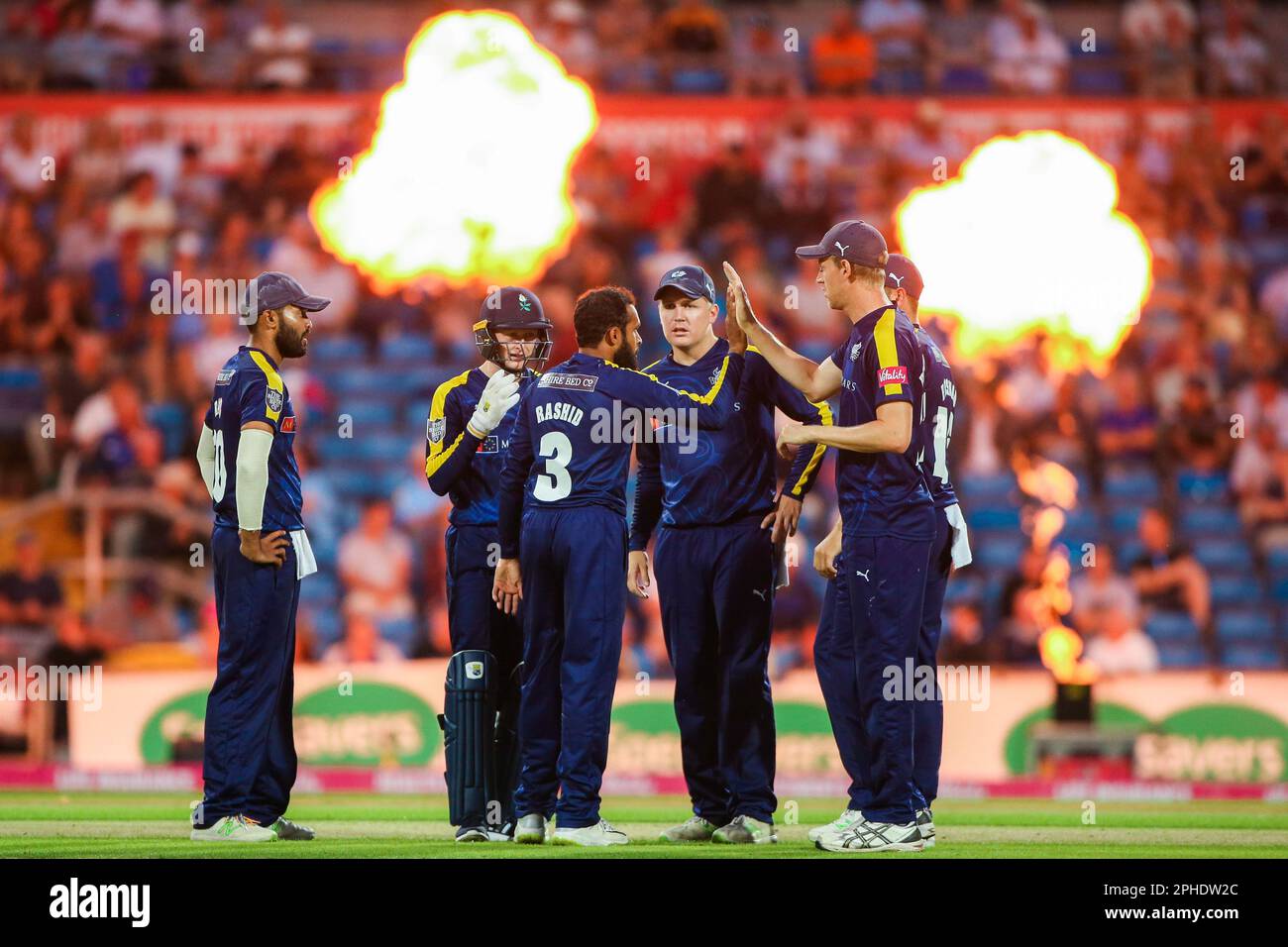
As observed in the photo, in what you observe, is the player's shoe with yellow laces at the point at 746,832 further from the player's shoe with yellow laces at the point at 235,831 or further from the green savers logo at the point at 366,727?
the green savers logo at the point at 366,727

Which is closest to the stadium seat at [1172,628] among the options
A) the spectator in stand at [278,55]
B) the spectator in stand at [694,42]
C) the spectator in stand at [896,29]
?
the spectator in stand at [896,29]

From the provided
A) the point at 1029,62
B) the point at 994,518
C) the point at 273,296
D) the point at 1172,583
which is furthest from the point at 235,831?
the point at 1029,62

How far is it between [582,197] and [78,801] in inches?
377

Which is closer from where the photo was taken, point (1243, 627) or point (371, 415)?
point (1243, 627)

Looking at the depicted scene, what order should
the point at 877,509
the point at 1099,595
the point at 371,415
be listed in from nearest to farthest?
the point at 877,509
the point at 1099,595
the point at 371,415

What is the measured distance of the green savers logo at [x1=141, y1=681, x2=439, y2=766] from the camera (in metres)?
14.4

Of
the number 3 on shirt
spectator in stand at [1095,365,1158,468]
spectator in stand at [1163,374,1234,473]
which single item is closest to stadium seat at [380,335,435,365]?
spectator in stand at [1095,365,1158,468]

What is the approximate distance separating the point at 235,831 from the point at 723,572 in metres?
2.63

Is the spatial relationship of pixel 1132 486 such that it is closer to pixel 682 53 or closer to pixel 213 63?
pixel 682 53

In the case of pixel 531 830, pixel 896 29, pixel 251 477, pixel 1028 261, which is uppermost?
pixel 896 29

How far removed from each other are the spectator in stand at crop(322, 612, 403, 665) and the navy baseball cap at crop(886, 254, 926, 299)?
710cm

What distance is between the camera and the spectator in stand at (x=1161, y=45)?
21.0 m

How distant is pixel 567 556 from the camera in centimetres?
881

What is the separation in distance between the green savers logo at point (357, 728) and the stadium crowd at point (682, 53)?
8.74 m
